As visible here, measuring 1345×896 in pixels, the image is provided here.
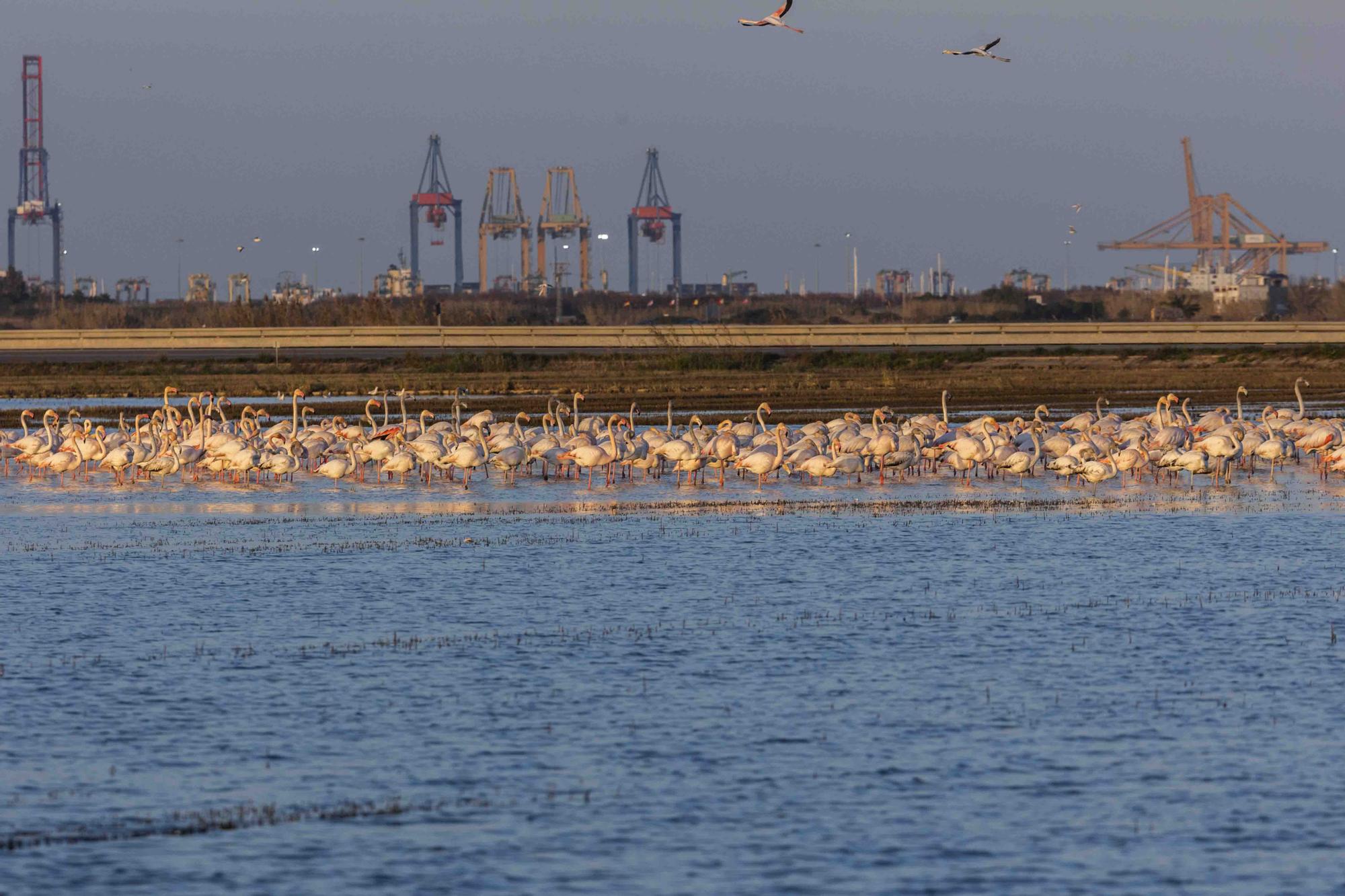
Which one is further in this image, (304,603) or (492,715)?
(304,603)

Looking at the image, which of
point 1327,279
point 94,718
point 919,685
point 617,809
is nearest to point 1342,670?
point 919,685

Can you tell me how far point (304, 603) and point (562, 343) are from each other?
54.8 m

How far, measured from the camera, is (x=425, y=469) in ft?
99.6

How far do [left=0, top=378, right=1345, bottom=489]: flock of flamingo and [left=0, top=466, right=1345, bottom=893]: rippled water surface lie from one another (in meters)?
5.78

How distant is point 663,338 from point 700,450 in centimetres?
3976

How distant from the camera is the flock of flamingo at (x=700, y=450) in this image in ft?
93.1

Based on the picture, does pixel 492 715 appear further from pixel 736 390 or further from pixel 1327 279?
pixel 1327 279

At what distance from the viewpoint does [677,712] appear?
1278 centimetres

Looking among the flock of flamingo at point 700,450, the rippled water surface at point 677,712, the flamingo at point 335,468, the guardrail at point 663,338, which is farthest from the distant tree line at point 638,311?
the rippled water surface at point 677,712

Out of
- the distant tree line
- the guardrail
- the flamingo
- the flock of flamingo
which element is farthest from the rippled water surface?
the distant tree line

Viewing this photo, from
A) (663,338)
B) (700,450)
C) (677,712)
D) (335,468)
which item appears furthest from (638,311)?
(677,712)

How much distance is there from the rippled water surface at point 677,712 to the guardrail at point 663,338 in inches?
1811

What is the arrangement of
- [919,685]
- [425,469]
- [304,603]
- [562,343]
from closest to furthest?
[919,685]
[304,603]
[425,469]
[562,343]

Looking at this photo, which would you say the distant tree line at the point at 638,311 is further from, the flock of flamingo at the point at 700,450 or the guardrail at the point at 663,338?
the flock of flamingo at the point at 700,450
